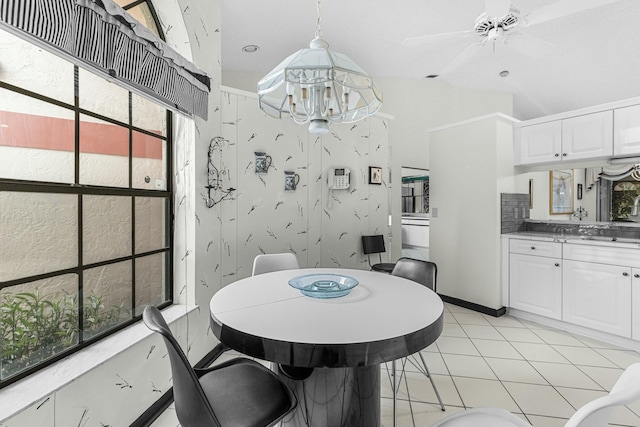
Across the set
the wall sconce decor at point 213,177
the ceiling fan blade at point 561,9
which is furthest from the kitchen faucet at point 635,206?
the wall sconce decor at point 213,177

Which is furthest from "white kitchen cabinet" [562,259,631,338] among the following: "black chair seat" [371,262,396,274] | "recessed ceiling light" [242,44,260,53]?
"recessed ceiling light" [242,44,260,53]

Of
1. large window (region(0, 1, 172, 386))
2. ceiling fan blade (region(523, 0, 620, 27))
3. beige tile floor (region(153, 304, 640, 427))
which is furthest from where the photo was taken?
ceiling fan blade (region(523, 0, 620, 27))

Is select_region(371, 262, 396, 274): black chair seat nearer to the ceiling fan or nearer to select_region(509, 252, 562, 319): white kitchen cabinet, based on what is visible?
select_region(509, 252, 562, 319): white kitchen cabinet

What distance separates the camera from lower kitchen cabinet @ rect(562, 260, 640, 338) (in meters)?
2.69

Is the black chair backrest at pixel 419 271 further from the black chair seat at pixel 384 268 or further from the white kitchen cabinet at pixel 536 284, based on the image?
the white kitchen cabinet at pixel 536 284

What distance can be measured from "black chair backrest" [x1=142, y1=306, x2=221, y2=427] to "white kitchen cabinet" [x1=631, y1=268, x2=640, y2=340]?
330 cm

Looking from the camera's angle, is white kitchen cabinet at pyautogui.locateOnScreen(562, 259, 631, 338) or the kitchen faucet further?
the kitchen faucet

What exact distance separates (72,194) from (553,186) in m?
4.61

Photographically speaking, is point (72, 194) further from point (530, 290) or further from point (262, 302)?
point (530, 290)

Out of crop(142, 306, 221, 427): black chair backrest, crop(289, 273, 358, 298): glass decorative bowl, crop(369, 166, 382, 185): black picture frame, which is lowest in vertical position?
crop(142, 306, 221, 427): black chair backrest

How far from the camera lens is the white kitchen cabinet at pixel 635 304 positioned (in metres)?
2.61

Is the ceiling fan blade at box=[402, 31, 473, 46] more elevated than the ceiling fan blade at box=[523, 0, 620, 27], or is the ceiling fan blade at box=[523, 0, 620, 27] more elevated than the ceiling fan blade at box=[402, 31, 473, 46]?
the ceiling fan blade at box=[402, 31, 473, 46]

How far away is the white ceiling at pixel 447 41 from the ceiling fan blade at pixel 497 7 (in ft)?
1.48

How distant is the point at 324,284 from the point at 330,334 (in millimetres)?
596
